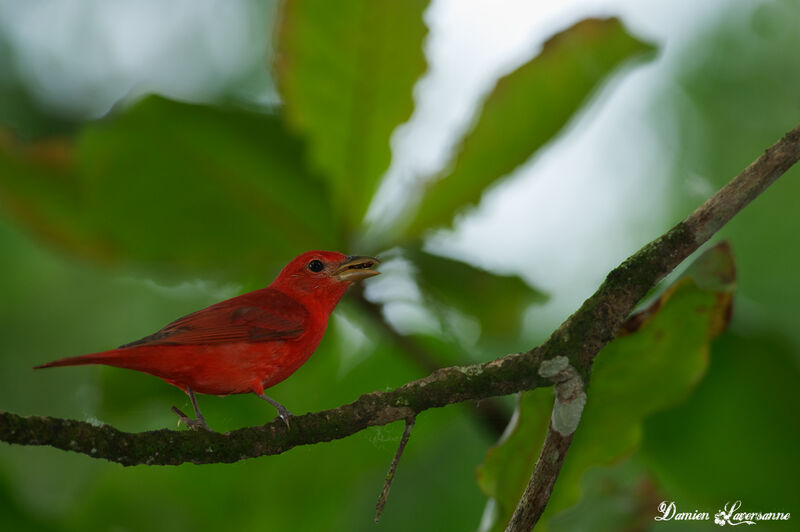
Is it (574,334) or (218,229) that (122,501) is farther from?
(574,334)

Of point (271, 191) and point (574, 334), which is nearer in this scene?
point (574, 334)

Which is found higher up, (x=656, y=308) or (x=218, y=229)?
(x=218, y=229)

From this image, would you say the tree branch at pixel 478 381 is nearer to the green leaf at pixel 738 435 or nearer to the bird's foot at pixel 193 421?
the bird's foot at pixel 193 421

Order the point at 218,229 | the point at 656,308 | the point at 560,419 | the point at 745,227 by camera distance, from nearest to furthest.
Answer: the point at 560,419 < the point at 656,308 < the point at 218,229 < the point at 745,227

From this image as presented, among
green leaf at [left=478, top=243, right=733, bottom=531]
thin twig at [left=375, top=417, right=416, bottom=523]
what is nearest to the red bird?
thin twig at [left=375, top=417, right=416, bottom=523]

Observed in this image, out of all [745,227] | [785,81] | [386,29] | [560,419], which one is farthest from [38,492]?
[785,81]

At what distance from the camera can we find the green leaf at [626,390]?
2543mm

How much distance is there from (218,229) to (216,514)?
1.25 m

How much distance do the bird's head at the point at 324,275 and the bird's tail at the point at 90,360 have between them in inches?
26.8

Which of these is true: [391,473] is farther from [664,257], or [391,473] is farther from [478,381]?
[664,257]

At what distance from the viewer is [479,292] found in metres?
3.11

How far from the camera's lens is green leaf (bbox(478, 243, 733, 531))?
2.54 metres

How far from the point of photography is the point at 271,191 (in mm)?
3023

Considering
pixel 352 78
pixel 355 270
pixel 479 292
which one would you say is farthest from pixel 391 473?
pixel 352 78
